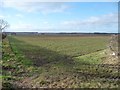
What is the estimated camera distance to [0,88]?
12938 mm

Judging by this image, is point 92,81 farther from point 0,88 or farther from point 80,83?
point 0,88

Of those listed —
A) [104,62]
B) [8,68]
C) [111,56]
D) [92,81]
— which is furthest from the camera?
[111,56]

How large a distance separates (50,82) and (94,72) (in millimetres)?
4210

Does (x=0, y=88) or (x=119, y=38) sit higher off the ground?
(x=119, y=38)

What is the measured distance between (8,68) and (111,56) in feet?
29.0

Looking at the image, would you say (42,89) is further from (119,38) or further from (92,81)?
(119,38)

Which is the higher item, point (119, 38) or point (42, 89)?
point (119, 38)

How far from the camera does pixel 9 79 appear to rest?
15.5 meters

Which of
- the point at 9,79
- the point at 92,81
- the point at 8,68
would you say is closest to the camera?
the point at 92,81

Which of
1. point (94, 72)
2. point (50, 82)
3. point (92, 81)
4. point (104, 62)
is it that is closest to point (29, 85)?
point (50, 82)

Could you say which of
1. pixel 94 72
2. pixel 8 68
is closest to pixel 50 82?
pixel 94 72

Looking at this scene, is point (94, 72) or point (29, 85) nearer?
point (29, 85)

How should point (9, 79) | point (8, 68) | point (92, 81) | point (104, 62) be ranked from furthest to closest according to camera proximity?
point (104, 62) < point (8, 68) < point (9, 79) < point (92, 81)

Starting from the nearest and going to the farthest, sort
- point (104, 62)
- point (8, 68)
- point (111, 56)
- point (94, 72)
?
point (94, 72) → point (8, 68) → point (104, 62) → point (111, 56)
